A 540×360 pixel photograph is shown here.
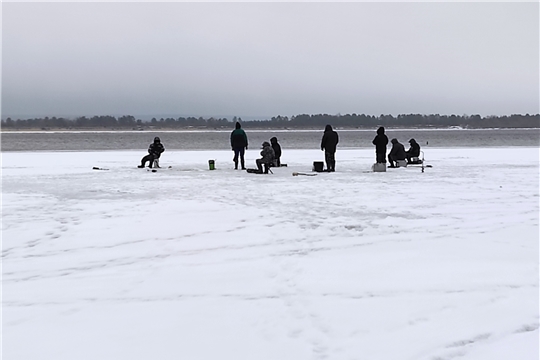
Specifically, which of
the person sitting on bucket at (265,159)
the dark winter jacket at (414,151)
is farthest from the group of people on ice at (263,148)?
the dark winter jacket at (414,151)

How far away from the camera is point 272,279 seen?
15.5ft

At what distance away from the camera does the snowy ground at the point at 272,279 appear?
3445 millimetres

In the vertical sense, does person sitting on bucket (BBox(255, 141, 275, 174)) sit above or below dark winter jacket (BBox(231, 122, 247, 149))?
below

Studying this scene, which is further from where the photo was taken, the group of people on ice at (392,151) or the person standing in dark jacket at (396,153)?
the person standing in dark jacket at (396,153)

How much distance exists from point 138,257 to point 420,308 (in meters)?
3.24

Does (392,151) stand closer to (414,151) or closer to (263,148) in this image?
(414,151)

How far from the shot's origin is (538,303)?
4.11m

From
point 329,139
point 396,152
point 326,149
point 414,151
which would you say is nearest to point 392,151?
point 396,152

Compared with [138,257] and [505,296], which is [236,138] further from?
[505,296]

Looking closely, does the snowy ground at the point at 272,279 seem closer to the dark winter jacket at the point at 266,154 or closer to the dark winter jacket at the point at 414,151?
A: the dark winter jacket at the point at 266,154

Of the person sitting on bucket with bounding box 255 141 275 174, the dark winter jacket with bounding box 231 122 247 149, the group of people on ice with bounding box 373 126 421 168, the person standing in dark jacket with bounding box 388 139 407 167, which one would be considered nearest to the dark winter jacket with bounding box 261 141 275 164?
the person sitting on bucket with bounding box 255 141 275 174

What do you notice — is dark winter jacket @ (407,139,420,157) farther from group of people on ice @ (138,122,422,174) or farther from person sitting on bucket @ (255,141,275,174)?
person sitting on bucket @ (255,141,275,174)

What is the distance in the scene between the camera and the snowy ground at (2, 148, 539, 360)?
345 centimetres

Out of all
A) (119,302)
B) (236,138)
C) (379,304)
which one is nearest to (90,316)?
(119,302)
